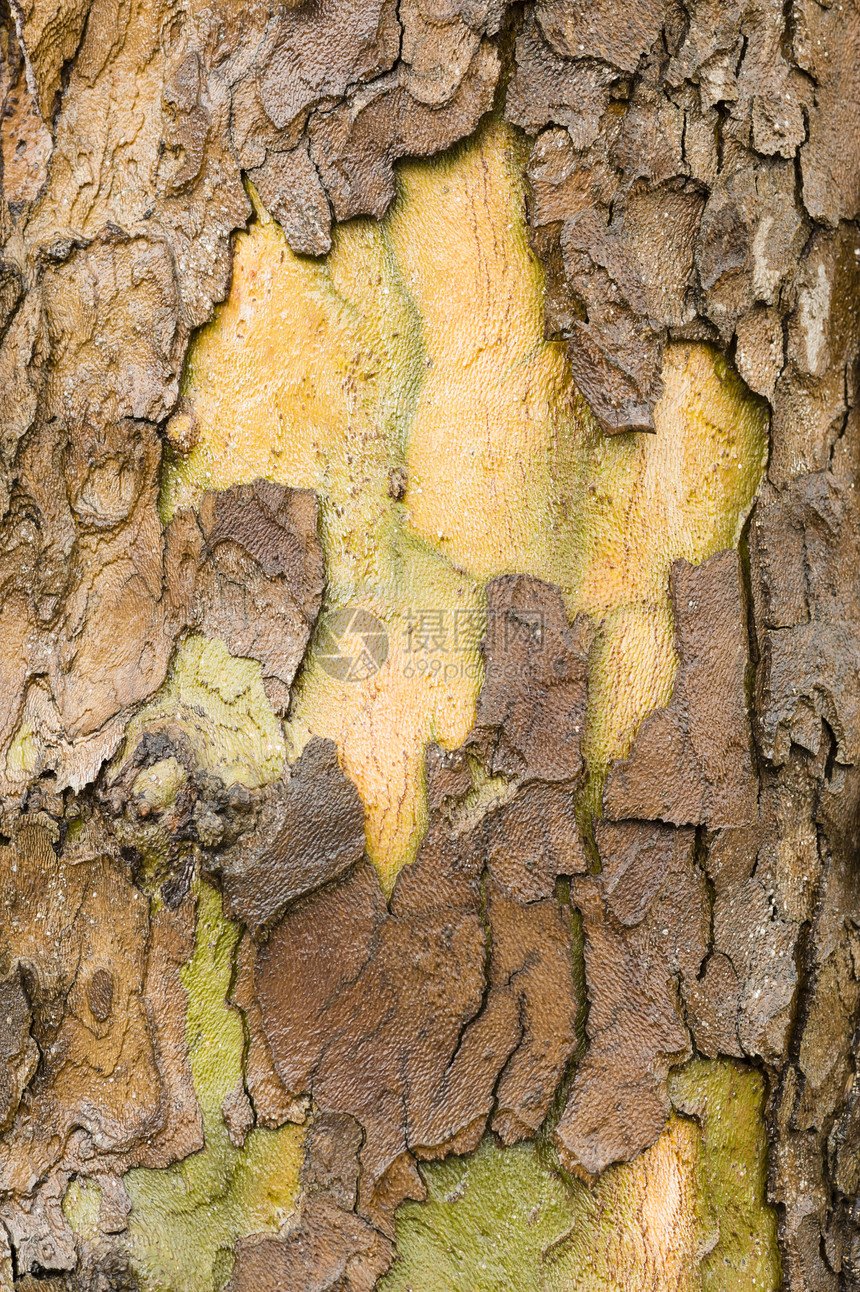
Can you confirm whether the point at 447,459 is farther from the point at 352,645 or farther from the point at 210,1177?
the point at 210,1177

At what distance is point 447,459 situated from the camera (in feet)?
3.03

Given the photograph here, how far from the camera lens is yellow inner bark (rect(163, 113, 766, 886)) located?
906 millimetres

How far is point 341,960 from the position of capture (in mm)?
882

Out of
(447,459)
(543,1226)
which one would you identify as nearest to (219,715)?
(447,459)

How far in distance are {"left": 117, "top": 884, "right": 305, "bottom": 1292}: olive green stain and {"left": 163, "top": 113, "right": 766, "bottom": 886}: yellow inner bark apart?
0.65 feet

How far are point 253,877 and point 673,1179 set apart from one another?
497 mm

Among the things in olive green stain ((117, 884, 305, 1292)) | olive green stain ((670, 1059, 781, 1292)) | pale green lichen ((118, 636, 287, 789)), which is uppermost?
pale green lichen ((118, 636, 287, 789))

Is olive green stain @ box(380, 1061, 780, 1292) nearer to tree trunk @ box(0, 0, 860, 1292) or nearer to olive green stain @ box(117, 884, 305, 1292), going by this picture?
tree trunk @ box(0, 0, 860, 1292)

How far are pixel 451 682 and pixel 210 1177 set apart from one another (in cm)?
53

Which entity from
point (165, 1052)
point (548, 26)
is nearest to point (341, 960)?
point (165, 1052)

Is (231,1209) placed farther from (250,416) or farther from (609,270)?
(609,270)

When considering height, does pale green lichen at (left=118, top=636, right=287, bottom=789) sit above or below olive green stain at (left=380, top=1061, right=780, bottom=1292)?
above

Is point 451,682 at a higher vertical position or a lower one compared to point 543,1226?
higher

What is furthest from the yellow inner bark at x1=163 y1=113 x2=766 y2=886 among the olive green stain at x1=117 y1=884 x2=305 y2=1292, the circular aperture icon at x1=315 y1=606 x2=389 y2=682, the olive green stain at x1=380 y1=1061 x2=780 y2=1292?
the olive green stain at x1=380 y1=1061 x2=780 y2=1292
